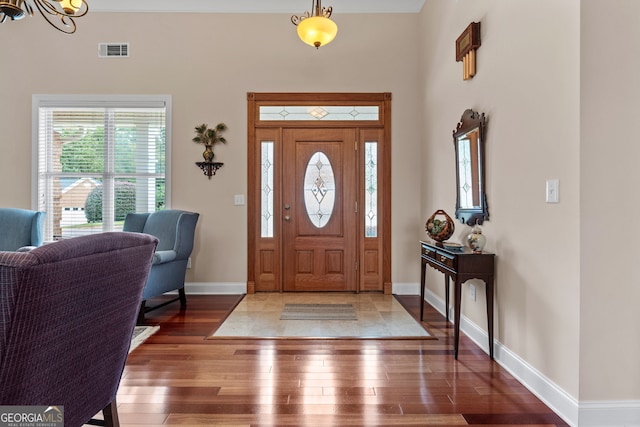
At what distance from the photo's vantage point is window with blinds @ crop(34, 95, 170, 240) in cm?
427

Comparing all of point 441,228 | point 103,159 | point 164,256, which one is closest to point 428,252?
point 441,228

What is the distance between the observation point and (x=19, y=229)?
3.54 meters

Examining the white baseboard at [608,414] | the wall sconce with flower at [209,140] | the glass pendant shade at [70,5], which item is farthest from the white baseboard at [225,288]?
the glass pendant shade at [70,5]

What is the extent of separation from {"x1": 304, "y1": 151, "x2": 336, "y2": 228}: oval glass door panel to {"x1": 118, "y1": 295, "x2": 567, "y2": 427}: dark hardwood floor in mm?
1835

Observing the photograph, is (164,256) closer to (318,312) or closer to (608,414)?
(318,312)

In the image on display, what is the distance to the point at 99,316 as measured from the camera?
1056 millimetres

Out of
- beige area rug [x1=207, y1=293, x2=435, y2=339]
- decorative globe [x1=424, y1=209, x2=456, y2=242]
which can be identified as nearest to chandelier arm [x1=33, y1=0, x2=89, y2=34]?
beige area rug [x1=207, y1=293, x2=435, y2=339]

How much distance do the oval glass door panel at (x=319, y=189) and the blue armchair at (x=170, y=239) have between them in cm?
135

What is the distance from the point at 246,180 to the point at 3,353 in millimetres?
3540

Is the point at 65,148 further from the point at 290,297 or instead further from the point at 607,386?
the point at 607,386

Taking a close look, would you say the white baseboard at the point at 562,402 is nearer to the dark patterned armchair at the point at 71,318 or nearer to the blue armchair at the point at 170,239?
the dark patterned armchair at the point at 71,318

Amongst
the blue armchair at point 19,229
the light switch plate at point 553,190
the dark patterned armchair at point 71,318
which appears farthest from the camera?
the blue armchair at point 19,229

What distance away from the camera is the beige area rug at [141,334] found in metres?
2.68

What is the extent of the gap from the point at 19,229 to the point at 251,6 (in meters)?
3.52
